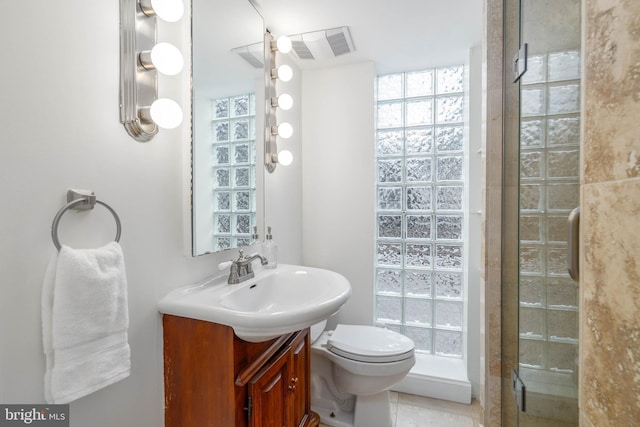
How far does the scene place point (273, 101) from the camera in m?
1.66

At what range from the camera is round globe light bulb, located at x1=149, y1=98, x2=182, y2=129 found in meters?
0.86

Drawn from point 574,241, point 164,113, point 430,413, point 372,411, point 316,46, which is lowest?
point 430,413

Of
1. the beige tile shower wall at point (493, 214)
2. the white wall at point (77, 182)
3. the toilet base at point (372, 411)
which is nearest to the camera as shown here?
the white wall at point (77, 182)

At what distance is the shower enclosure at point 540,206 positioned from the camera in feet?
2.19

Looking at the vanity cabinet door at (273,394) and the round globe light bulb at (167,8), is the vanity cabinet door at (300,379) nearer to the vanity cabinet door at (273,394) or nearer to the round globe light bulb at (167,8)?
the vanity cabinet door at (273,394)

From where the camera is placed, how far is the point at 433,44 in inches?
70.3

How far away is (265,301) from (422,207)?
1.34 m

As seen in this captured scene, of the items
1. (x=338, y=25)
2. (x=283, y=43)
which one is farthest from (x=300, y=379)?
(x=338, y=25)

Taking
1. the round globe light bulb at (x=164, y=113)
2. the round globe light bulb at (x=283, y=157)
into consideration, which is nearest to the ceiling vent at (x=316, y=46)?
the round globe light bulb at (x=283, y=157)

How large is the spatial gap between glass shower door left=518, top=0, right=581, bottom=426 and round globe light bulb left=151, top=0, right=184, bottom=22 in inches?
41.6

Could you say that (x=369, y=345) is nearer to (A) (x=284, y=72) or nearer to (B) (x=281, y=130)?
(B) (x=281, y=130)

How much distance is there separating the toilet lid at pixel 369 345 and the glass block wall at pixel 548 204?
615mm

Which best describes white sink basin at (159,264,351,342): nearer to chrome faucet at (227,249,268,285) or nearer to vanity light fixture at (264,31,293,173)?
chrome faucet at (227,249,268,285)

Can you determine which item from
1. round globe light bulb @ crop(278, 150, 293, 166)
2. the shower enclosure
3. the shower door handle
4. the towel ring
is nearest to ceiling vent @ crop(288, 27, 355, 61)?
round globe light bulb @ crop(278, 150, 293, 166)
